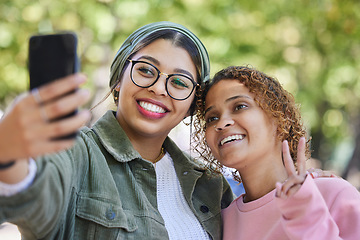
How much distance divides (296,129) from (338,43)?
22.0 ft

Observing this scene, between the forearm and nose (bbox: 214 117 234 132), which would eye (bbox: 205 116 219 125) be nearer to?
nose (bbox: 214 117 234 132)

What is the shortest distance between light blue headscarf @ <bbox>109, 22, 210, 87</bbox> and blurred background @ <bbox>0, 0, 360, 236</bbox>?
402 cm

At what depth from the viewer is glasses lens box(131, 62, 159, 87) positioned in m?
2.56

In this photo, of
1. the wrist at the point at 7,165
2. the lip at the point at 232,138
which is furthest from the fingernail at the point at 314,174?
the wrist at the point at 7,165

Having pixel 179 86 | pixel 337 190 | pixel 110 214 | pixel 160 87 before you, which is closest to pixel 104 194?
pixel 110 214

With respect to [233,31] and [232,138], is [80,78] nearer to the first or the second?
[232,138]

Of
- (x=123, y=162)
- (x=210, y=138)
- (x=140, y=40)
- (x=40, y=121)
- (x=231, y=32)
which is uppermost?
(x=231, y=32)

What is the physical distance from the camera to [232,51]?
8.88m

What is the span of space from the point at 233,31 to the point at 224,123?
6.60 meters

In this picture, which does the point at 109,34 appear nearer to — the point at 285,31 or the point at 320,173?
the point at 285,31

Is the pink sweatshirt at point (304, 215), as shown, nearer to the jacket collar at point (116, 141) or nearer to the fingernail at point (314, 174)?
the fingernail at point (314, 174)

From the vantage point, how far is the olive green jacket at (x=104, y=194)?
1.52 metres

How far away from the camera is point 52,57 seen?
140cm

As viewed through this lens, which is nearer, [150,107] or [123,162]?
[123,162]
